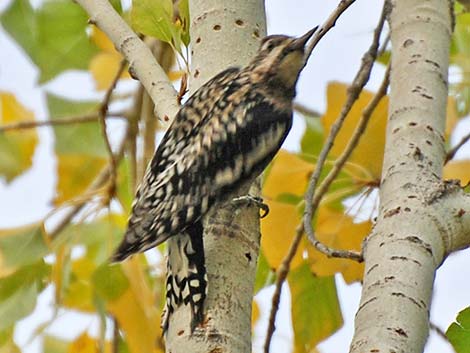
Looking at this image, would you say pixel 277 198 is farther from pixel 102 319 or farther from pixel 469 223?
pixel 469 223

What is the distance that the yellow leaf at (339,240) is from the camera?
2439 millimetres

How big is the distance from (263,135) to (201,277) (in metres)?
0.55

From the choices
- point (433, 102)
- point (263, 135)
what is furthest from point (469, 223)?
point (263, 135)

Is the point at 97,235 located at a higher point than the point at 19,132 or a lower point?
lower

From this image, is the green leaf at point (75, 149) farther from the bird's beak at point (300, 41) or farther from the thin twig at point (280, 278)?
the thin twig at point (280, 278)

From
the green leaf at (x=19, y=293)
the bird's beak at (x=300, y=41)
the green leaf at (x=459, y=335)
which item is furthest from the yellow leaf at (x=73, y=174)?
the green leaf at (x=459, y=335)

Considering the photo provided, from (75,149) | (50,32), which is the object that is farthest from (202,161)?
(50,32)

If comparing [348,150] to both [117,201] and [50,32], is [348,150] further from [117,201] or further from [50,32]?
[50,32]

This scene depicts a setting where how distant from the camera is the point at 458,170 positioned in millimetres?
2465

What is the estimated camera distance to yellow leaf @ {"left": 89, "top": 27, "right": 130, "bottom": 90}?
3.07m

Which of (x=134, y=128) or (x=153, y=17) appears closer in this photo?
(x=153, y=17)

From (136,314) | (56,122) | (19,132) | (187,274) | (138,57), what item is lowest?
(187,274)

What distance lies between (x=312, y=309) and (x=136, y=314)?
0.43 meters

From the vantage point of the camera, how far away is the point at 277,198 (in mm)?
2711
